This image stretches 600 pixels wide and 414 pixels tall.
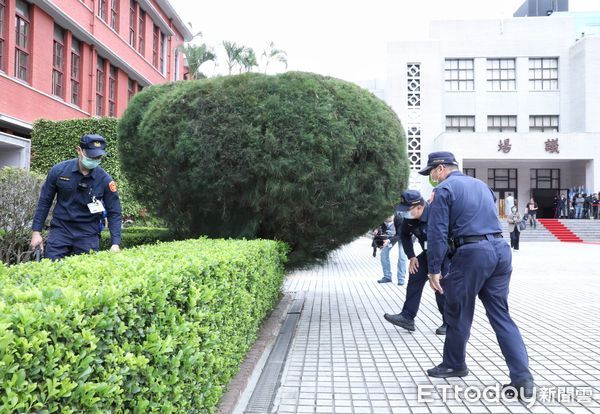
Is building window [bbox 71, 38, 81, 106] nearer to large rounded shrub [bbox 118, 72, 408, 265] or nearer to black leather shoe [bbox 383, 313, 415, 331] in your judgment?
large rounded shrub [bbox 118, 72, 408, 265]

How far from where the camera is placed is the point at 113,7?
2356 cm

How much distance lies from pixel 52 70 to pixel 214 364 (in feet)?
61.8

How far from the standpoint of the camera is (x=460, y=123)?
39.1m

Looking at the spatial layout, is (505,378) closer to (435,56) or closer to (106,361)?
(106,361)

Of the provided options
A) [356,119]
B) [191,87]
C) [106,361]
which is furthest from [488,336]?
[106,361]

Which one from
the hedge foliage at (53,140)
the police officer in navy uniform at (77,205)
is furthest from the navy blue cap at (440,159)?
the hedge foliage at (53,140)

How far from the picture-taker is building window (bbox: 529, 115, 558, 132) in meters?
38.7

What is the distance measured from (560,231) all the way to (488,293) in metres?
30.7

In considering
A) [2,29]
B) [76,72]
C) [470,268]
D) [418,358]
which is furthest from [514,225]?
[2,29]

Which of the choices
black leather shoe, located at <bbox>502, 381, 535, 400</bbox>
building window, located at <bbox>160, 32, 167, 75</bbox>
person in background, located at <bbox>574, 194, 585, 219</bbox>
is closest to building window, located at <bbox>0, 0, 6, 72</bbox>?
building window, located at <bbox>160, 32, 167, 75</bbox>

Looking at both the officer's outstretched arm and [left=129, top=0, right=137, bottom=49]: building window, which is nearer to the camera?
the officer's outstretched arm

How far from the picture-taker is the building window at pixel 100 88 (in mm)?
22703

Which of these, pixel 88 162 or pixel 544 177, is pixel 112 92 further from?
pixel 544 177

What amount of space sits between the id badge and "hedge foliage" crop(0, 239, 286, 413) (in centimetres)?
143
